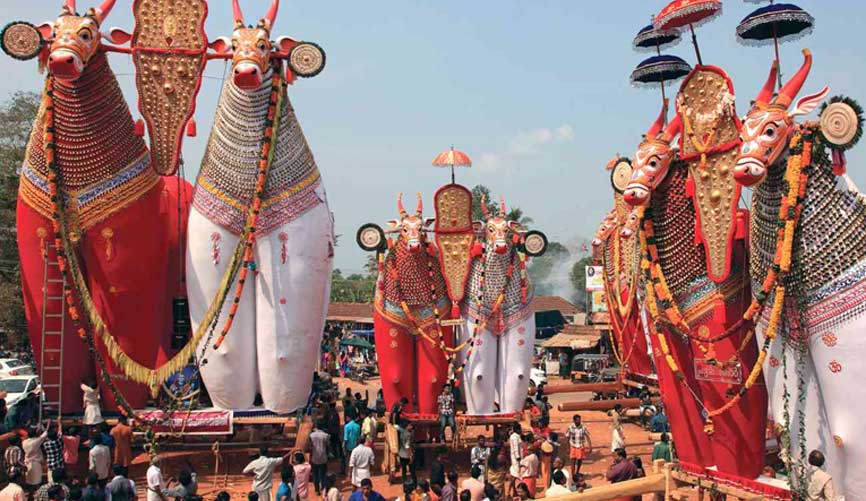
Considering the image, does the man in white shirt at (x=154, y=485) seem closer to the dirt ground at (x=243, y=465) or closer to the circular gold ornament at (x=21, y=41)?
the dirt ground at (x=243, y=465)

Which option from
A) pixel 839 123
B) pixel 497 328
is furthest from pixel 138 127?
pixel 839 123

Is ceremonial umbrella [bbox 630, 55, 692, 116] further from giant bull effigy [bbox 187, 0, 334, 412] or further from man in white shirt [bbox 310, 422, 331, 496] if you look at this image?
man in white shirt [bbox 310, 422, 331, 496]

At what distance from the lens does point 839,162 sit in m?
7.68

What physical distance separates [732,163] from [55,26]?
892 cm

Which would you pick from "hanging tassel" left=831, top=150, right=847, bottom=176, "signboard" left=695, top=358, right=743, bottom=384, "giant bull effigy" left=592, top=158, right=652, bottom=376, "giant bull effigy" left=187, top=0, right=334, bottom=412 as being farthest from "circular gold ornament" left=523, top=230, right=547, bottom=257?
"hanging tassel" left=831, top=150, right=847, bottom=176

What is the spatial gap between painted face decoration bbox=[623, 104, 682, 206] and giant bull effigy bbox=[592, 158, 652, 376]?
672 centimetres

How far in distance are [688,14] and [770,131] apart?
6.22 feet

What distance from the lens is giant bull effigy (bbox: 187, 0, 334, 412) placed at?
11.9 m

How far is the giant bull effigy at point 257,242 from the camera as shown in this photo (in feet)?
39.0

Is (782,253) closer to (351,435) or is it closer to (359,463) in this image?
(359,463)

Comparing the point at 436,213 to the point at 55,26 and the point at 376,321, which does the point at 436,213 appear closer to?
the point at 376,321

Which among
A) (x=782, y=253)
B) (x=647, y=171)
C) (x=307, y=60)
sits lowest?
(x=782, y=253)

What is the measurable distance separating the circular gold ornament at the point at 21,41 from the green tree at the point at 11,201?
9.91m

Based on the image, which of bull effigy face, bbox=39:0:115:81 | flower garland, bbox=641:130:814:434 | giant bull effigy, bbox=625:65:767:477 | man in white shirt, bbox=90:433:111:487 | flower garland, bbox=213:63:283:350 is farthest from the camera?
flower garland, bbox=213:63:283:350
